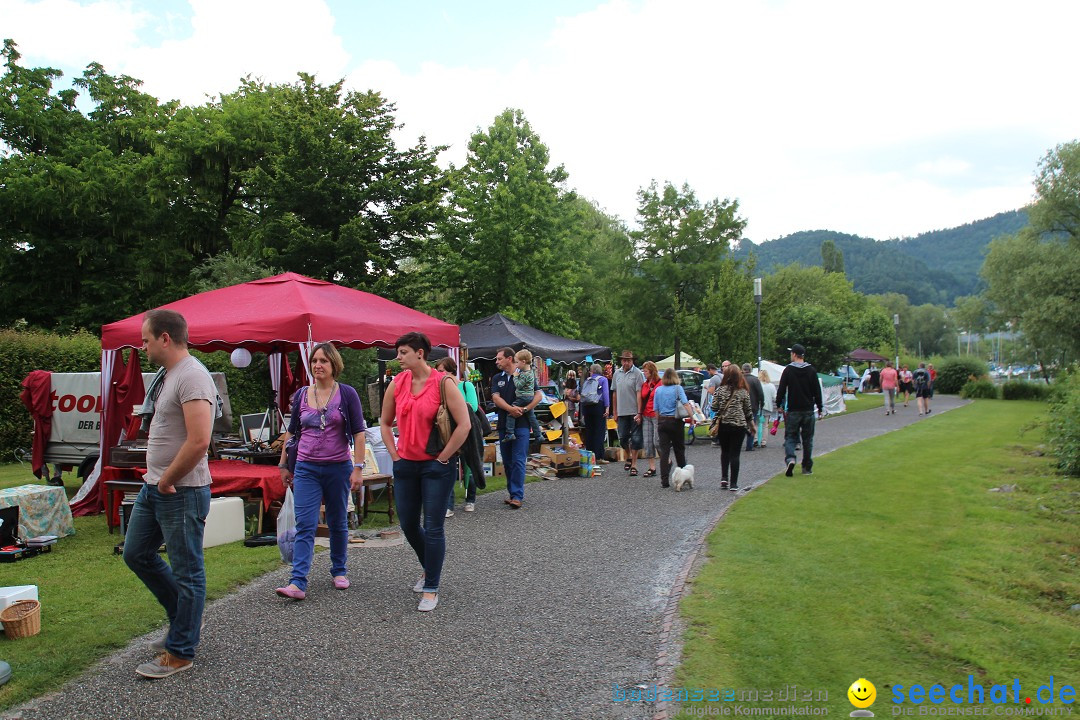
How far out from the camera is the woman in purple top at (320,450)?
5.45 metres

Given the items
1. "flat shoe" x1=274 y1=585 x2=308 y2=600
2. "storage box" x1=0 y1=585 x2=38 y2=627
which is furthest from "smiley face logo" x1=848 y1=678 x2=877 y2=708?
"storage box" x1=0 y1=585 x2=38 y2=627

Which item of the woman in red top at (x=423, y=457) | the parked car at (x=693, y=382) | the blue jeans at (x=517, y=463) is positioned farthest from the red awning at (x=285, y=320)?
the parked car at (x=693, y=382)

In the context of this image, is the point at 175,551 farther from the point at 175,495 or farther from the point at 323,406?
the point at 323,406

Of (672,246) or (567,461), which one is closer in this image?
(567,461)

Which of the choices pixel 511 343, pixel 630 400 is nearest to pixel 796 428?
pixel 630 400

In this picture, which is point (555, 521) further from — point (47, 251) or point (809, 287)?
point (809, 287)

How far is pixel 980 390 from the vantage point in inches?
1720

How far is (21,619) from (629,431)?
391 inches

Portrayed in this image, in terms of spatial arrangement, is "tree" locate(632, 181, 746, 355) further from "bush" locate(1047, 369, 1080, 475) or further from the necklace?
the necklace

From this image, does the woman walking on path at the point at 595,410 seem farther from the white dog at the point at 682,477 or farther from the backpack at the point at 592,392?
the white dog at the point at 682,477

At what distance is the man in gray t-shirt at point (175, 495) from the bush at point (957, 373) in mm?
52402

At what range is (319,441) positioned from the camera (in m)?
5.46

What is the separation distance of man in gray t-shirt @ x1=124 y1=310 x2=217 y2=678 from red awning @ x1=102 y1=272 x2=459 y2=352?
4787 mm

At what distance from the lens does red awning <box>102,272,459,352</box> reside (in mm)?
8867
